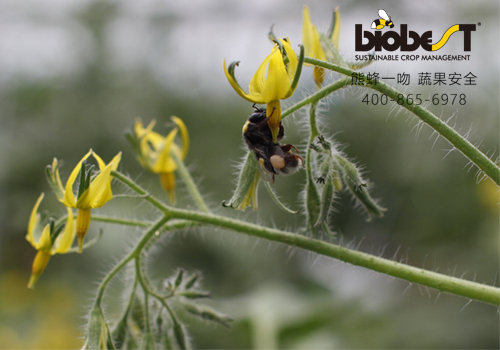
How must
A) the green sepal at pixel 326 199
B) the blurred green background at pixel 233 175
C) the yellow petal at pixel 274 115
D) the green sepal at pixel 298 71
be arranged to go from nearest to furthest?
the green sepal at pixel 298 71 → the yellow petal at pixel 274 115 → the green sepal at pixel 326 199 → the blurred green background at pixel 233 175

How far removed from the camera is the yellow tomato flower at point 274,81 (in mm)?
899

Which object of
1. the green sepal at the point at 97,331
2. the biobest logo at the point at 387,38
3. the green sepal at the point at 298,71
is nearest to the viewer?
the green sepal at the point at 298,71

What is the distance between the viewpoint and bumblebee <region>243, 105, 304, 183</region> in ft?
3.22

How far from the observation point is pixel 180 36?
5875 millimetres

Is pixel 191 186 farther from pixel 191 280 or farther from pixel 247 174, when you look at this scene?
pixel 247 174

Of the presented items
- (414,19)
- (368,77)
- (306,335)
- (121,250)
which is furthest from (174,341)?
(414,19)

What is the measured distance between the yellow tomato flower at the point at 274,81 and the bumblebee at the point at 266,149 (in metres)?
0.03

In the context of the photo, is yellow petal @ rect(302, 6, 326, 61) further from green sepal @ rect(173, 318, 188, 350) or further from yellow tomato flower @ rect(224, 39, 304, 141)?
green sepal @ rect(173, 318, 188, 350)

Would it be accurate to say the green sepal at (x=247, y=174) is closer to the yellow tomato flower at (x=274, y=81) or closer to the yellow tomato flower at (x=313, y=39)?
the yellow tomato flower at (x=274, y=81)

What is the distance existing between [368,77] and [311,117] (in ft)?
0.74

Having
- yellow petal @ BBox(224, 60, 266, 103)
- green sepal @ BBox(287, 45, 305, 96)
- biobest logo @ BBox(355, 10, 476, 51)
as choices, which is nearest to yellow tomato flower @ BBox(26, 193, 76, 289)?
yellow petal @ BBox(224, 60, 266, 103)

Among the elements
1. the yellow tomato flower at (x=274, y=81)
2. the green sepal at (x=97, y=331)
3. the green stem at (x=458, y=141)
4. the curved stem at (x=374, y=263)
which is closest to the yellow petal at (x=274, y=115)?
the yellow tomato flower at (x=274, y=81)

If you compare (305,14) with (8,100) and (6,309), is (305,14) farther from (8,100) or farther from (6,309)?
(8,100)

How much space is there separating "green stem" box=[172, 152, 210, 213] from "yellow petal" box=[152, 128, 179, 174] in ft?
0.08
